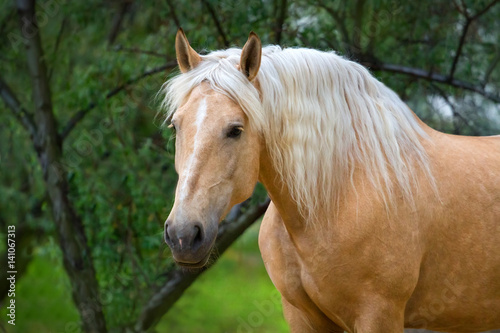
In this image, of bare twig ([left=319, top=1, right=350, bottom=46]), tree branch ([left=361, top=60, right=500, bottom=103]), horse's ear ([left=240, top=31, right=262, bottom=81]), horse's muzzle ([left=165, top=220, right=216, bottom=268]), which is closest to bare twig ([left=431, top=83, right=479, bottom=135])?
tree branch ([left=361, top=60, right=500, bottom=103])

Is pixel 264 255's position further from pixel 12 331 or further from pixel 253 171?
pixel 12 331

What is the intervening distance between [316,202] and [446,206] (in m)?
0.59

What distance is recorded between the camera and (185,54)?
2453 mm

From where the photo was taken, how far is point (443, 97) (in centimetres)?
495

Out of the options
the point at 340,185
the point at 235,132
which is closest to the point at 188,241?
the point at 235,132

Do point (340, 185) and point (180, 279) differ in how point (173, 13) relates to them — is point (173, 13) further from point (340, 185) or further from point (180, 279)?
point (340, 185)

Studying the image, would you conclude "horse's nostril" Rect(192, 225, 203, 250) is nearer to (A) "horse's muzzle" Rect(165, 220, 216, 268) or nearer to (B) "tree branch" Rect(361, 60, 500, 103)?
(A) "horse's muzzle" Rect(165, 220, 216, 268)

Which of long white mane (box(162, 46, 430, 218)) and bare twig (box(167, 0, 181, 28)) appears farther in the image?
bare twig (box(167, 0, 181, 28))

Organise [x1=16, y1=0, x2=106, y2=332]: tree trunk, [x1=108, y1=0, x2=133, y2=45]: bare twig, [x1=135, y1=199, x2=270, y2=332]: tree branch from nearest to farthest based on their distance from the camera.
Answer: [x1=135, y1=199, x2=270, y2=332]: tree branch → [x1=16, y1=0, x2=106, y2=332]: tree trunk → [x1=108, y1=0, x2=133, y2=45]: bare twig

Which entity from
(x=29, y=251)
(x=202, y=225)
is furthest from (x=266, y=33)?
(x=29, y=251)

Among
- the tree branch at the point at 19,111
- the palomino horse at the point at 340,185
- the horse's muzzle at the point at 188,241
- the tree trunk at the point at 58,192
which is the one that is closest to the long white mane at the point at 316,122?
the palomino horse at the point at 340,185

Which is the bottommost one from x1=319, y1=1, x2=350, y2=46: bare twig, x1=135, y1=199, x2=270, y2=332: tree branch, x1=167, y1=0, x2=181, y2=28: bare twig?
x1=135, y1=199, x2=270, y2=332: tree branch

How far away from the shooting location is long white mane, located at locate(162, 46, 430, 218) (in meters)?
2.32

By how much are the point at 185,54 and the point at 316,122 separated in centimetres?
65
